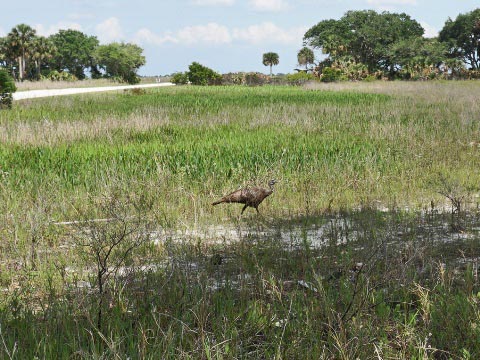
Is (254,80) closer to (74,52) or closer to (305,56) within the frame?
(305,56)

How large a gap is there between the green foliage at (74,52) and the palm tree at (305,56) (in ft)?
106

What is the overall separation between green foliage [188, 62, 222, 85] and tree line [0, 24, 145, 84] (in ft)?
32.3

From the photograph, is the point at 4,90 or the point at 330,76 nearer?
the point at 4,90

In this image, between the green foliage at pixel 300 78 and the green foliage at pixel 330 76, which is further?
the green foliage at pixel 300 78

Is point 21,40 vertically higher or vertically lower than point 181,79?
higher

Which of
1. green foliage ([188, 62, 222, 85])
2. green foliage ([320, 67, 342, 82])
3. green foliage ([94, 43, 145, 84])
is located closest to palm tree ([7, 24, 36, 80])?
green foliage ([94, 43, 145, 84])

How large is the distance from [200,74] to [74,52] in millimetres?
37019

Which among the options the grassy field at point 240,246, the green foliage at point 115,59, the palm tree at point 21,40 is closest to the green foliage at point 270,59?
the green foliage at point 115,59

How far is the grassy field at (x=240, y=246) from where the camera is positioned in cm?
322

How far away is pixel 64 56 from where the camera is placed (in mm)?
83438

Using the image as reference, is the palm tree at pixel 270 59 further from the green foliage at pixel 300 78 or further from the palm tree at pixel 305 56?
the green foliage at pixel 300 78

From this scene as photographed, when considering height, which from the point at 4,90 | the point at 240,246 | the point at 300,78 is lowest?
the point at 240,246

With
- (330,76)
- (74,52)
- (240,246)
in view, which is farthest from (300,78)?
(240,246)

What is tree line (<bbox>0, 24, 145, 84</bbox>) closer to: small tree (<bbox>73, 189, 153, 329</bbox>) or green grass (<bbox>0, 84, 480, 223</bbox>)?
green grass (<bbox>0, 84, 480, 223</bbox>)
